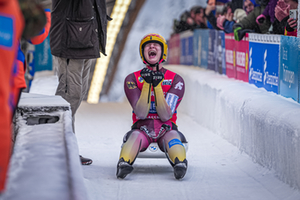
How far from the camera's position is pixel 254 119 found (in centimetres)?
494

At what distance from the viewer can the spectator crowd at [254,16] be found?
218 inches

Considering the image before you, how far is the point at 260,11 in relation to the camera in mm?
6523

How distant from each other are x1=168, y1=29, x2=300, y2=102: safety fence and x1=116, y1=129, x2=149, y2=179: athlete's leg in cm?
160

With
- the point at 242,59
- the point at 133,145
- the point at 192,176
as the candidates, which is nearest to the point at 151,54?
the point at 133,145

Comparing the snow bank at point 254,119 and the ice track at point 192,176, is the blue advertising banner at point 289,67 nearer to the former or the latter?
the snow bank at point 254,119

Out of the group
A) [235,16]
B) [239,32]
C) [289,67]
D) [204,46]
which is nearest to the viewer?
[289,67]

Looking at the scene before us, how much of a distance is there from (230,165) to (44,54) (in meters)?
9.06

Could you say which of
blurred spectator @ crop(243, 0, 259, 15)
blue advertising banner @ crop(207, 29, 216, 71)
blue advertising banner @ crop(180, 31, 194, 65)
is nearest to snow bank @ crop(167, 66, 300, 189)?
blue advertising banner @ crop(207, 29, 216, 71)

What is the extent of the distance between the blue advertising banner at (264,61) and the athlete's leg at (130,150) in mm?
1870

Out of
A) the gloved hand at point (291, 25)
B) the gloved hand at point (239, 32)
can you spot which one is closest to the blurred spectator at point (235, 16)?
the gloved hand at point (239, 32)

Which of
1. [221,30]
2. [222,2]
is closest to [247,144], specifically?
[221,30]

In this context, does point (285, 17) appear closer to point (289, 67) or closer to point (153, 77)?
point (289, 67)

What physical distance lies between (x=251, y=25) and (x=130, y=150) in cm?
328

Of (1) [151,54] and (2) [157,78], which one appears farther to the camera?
(1) [151,54]
